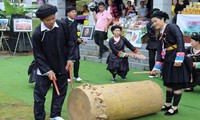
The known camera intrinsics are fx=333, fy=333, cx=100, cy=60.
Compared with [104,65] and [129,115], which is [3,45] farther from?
[129,115]

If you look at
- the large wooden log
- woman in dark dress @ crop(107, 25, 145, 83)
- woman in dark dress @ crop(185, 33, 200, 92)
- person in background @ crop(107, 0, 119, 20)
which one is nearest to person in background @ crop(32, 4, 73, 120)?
the large wooden log

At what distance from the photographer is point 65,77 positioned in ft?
15.8

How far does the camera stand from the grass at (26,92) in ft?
17.4

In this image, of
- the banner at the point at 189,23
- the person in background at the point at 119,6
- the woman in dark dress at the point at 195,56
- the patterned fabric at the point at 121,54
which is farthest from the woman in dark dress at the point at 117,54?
the person in background at the point at 119,6

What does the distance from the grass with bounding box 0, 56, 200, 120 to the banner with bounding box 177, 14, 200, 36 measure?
1948mm

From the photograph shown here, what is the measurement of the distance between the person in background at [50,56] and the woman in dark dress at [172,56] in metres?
1.46

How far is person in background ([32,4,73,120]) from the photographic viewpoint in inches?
177

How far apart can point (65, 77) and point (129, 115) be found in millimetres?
1068

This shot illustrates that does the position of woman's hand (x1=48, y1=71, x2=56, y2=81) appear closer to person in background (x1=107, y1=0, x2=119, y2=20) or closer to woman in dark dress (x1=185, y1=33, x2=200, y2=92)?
woman in dark dress (x1=185, y1=33, x2=200, y2=92)

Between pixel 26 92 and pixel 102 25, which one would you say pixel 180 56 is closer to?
pixel 26 92

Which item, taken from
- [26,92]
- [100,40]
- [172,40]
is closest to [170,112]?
[172,40]

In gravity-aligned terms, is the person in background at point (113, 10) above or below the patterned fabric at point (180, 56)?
above

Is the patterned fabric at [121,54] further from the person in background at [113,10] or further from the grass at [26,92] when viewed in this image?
the person in background at [113,10]

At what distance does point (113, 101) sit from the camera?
14.8 feet
